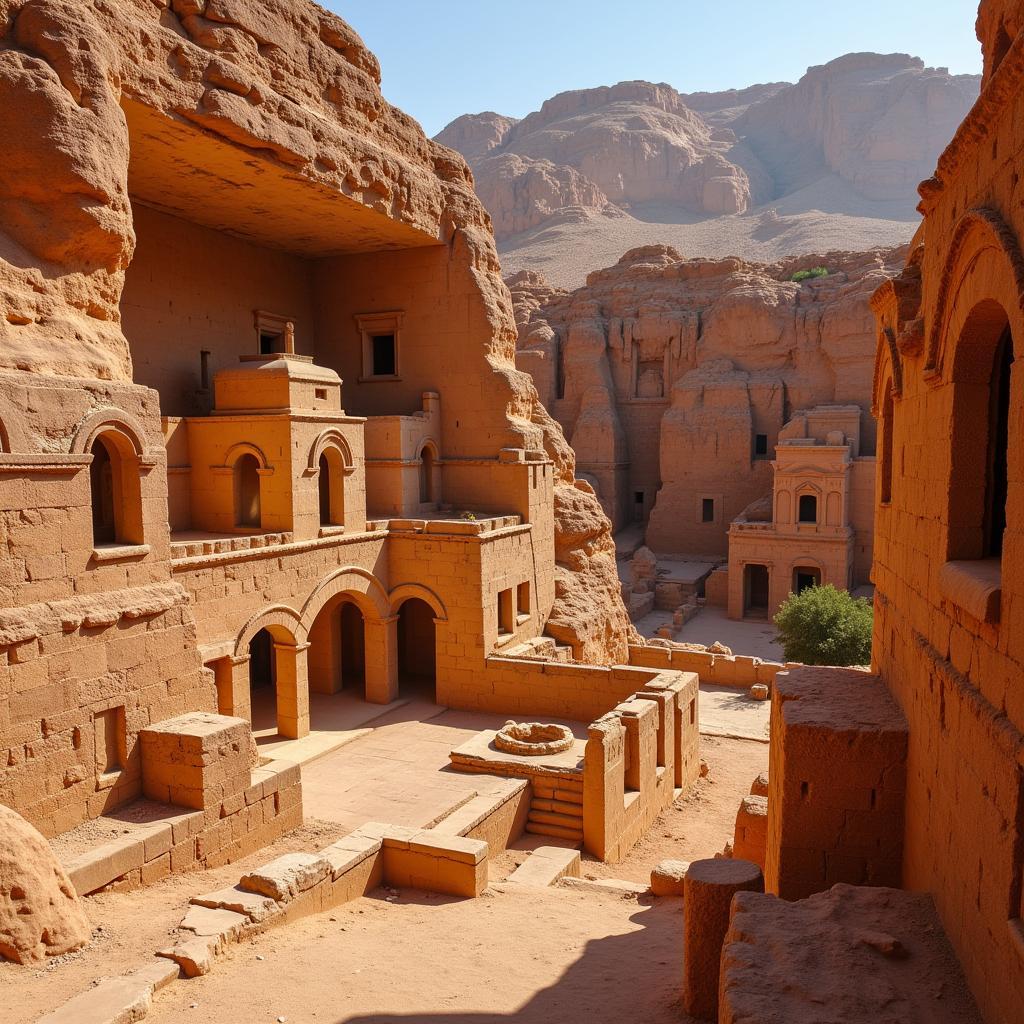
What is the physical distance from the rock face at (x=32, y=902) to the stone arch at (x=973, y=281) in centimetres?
806

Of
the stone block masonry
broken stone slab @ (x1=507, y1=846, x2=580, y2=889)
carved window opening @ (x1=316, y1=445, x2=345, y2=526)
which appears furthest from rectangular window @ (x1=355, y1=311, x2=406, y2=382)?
the stone block masonry

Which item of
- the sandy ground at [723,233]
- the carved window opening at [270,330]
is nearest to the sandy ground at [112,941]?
the carved window opening at [270,330]

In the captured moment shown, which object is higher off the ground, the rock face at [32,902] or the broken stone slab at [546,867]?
the rock face at [32,902]

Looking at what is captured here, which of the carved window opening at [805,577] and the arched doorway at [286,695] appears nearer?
the arched doorway at [286,695]

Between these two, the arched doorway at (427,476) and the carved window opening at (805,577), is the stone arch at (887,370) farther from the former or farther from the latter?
the carved window opening at (805,577)

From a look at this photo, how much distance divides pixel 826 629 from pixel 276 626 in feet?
50.1

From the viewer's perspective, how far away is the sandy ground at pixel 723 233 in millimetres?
72000

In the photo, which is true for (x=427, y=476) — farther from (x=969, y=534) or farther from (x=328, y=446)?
(x=969, y=534)

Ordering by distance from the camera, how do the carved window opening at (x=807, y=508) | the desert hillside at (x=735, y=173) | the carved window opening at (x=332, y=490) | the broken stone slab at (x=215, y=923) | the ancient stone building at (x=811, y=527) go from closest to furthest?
the broken stone slab at (x=215, y=923)
the carved window opening at (x=332, y=490)
the ancient stone building at (x=811, y=527)
the carved window opening at (x=807, y=508)
the desert hillside at (x=735, y=173)

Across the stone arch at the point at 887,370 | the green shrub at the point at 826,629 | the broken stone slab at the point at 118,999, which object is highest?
the stone arch at the point at 887,370

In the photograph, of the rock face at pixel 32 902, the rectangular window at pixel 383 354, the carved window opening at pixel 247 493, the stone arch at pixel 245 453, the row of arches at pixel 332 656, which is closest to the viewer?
the rock face at pixel 32 902

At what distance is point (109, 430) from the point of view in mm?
10656

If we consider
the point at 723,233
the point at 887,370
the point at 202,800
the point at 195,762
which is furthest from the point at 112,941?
the point at 723,233

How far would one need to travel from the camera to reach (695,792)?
15.2 m
